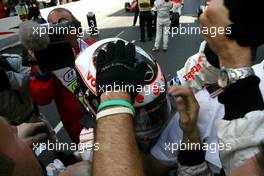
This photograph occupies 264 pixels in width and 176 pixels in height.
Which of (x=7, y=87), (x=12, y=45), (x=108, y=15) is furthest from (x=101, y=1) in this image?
(x=7, y=87)

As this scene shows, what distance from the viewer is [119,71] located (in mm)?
1237

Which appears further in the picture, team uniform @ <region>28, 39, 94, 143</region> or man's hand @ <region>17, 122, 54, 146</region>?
team uniform @ <region>28, 39, 94, 143</region>

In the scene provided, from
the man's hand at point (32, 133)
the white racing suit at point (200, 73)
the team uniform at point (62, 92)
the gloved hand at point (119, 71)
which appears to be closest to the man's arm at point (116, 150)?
the gloved hand at point (119, 71)

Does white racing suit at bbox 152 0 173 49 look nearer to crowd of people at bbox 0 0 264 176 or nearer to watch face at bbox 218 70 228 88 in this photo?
crowd of people at bbox 0 0 264 176

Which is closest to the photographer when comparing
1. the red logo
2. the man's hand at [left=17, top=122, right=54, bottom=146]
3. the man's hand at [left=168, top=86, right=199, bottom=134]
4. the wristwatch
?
the wristwatch

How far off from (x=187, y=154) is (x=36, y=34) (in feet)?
4.17

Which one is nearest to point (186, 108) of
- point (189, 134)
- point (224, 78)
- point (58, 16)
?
point (189, 134)

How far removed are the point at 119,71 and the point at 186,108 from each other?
1.46ft

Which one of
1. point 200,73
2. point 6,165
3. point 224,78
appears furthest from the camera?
point 200,73

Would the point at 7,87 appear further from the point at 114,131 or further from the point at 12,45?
the point at 12,45

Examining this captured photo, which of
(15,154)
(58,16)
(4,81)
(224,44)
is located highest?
(224,44)

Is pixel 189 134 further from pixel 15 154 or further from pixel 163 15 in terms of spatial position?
pixel 163 15

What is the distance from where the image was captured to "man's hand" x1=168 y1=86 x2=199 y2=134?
152 centimetres

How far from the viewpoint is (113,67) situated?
1.25 metres
